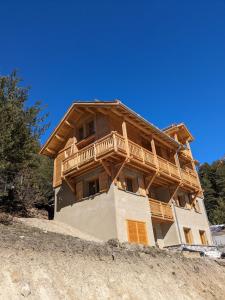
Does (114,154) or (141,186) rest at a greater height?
(114,154)

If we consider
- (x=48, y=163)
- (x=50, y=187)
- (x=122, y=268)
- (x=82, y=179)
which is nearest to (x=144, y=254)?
(x=122, y=268)

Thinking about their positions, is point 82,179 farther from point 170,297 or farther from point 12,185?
point 170,297

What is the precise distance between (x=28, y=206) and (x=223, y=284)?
16060mm

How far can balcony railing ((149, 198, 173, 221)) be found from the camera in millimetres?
20461

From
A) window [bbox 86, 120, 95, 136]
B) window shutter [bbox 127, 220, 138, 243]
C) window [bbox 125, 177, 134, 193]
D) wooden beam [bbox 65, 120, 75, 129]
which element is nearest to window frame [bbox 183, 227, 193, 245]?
window [bbox 125, 177, 134, 193]

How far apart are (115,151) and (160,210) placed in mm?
6869

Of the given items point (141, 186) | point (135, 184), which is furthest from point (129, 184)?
point (141, 186)

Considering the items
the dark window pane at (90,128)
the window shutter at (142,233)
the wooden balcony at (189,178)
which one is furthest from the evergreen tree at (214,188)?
the dark window pane at (90,128)

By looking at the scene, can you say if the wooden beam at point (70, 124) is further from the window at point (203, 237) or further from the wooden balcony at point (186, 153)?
the window at point (203, 237)

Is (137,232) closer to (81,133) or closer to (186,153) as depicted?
(81,133)

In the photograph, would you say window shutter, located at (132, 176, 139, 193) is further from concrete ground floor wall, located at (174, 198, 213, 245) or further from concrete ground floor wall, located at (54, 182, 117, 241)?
concrete ground floor wall, located at (174, 198, 213, 245)

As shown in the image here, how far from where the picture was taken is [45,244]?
9.90m

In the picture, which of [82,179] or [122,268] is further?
[82,179]

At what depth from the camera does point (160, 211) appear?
2105cm
